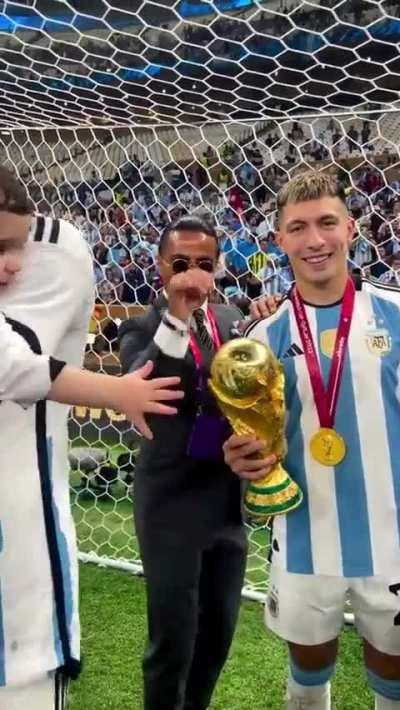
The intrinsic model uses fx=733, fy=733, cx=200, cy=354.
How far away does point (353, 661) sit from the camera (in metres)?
1.51

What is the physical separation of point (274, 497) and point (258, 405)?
130mm

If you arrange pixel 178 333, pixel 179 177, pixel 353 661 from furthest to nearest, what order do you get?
pixel 179 177 < pixel 353 661 < pixel 178 333

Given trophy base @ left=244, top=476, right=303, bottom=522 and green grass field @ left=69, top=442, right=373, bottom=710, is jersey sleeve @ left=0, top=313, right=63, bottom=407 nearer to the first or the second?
trophy base @ left=244, top=476, right=303, bottom=522

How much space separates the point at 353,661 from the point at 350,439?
0.76m

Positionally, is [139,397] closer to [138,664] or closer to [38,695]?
[38,695]

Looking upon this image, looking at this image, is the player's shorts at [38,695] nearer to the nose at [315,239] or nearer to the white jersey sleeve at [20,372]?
the white jersey sleeve at [20,372]

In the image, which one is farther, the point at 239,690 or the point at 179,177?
the point at 179,177

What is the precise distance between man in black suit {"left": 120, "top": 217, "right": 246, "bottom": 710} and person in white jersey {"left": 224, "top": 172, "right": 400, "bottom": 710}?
0.33 feet

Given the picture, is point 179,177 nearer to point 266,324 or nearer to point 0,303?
point 266,324

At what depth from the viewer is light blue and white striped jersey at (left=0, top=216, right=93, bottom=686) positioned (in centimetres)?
69

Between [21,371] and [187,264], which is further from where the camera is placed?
[187,264]

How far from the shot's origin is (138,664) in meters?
1.51

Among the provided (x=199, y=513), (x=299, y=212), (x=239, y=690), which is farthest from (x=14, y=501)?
(x=239, y=690)

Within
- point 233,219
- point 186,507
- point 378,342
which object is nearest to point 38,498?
point 186,507
